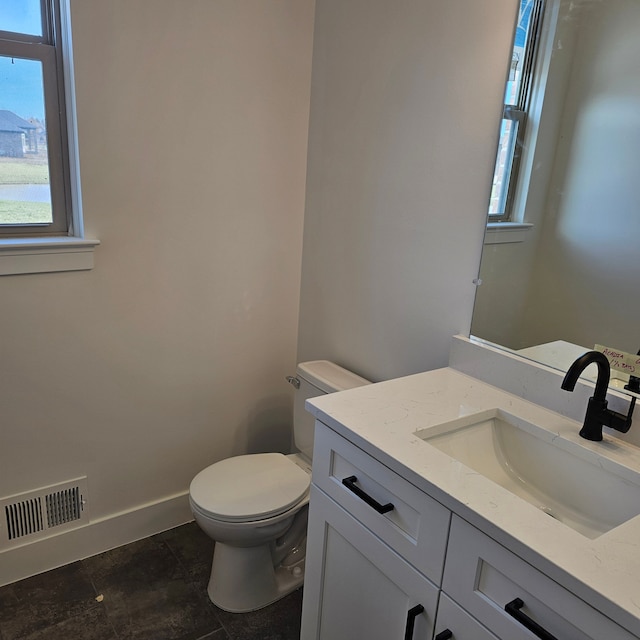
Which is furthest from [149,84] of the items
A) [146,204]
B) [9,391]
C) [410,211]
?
[9,391]

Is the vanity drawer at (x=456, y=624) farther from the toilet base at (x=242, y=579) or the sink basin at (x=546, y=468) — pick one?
the toilet base at (x=242, y=579)

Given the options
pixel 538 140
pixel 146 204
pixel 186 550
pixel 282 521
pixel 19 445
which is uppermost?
pixel 538 140

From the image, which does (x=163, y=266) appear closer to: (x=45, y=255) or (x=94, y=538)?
(x=45, y=255)

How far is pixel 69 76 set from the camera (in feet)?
5.46

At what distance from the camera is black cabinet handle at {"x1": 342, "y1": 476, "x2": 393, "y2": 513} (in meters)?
1.12

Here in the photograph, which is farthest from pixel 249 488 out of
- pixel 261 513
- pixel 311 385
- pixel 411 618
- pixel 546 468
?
pixel 546 468

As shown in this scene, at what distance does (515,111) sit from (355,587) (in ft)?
4.17

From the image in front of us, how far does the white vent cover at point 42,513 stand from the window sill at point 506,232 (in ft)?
5.36

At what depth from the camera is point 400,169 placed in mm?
1739

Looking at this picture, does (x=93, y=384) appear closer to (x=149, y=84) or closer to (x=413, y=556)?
(x=149, y=84)

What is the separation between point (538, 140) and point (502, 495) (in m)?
0.92

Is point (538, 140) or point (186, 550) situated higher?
point (538, 140)

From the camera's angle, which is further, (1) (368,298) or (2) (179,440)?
(2) (179,440)

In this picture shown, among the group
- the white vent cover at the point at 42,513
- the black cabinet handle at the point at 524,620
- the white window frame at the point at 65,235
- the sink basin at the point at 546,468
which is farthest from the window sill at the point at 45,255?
the black cabinet handle at the point at 524,620
